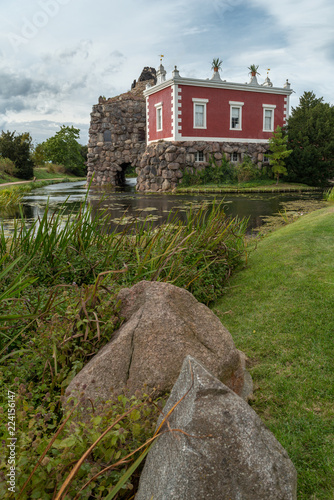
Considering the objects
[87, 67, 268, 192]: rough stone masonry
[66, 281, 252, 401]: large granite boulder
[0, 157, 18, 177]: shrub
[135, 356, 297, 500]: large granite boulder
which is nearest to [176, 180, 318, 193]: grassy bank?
[87, 67, 268, 192]: rough stone masonry

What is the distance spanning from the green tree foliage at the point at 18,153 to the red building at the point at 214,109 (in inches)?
543

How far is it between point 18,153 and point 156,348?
3723cm

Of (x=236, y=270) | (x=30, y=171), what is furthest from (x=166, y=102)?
(x=236, y=270)

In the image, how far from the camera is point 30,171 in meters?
37.0

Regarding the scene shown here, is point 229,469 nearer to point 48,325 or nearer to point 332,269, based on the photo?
point 48,325

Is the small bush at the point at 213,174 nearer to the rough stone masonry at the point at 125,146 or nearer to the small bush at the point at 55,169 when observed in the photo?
the rough stone masonry at the point at 125,146

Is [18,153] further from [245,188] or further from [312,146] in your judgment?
[312,146]

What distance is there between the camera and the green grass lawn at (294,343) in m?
2.54

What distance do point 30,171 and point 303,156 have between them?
2496 cm

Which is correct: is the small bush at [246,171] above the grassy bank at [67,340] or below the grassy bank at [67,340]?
above

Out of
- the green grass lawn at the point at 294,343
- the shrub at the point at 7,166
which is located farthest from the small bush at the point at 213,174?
the green grass lawn at the point at 294,343

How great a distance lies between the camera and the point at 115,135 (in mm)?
31266

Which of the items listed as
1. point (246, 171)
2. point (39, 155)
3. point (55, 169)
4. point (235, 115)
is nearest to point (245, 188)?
point (246, 171)

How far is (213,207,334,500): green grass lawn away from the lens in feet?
8.35
